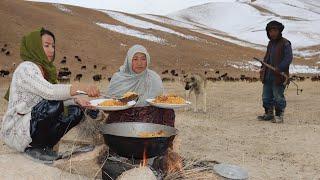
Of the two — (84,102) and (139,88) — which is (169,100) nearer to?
(139,88)

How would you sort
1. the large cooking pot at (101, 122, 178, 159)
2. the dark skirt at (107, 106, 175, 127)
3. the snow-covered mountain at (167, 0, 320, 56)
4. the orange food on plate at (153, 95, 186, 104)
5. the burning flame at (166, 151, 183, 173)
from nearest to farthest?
the large cooking pot at (101, 122, 178, 159), the burning flame at (166, 151, 183, 173), the orange food on plate at (153, 95, 186, 104), the dark skirt at (107, 106, 175, 127), the snow-covered mountain at (167, 0, 320, 56)

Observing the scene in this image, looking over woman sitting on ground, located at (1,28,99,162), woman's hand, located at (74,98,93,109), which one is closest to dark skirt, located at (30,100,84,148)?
woman sitting on ground, located at (1,28,99,162)

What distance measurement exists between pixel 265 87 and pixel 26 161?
6.94 m

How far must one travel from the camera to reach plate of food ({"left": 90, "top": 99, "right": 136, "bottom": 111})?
478 centimetres

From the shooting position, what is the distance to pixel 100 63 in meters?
28.3

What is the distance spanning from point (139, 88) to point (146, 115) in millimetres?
439

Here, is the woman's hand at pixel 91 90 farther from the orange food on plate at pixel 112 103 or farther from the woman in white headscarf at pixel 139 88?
the woman in white headscarf at pixel 139 88

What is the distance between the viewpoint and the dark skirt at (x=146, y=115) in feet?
18.6

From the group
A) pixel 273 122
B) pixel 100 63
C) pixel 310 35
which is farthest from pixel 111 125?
pixel 310 35

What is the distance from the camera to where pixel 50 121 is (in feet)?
16.4

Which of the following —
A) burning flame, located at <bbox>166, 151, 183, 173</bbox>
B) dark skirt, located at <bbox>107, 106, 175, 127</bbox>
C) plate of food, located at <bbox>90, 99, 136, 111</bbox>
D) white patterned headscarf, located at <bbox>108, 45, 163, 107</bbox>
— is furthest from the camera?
white patterned headscarf, located at <bbox>108, 45, 163, 107</bbox>

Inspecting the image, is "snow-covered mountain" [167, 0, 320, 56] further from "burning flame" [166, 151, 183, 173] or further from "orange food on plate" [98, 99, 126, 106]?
"orange food on plate" [98, 99, 126, 106]

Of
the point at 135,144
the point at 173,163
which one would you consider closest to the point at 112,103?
the point at 135,144

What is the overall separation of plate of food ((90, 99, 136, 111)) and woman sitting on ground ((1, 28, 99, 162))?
141 mm
